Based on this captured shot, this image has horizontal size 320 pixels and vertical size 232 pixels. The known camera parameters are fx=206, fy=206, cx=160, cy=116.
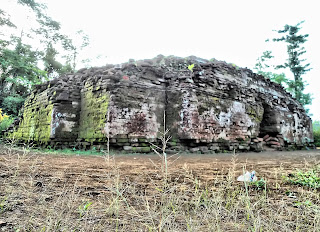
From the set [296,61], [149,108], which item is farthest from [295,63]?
[149,108]

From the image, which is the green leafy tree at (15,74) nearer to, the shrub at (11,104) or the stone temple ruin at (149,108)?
the shrub at (11,104)

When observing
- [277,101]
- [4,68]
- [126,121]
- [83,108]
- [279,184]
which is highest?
[4,68]

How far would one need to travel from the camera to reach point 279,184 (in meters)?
1.98

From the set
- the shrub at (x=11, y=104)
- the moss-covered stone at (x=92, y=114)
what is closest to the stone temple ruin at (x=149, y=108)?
the moss-covered stone at (x=92, y=114)

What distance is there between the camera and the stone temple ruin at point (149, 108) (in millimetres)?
6117

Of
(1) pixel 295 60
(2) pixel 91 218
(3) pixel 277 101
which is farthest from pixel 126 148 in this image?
(1) pixel 295 60

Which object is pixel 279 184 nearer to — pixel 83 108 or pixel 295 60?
pixel 83 108

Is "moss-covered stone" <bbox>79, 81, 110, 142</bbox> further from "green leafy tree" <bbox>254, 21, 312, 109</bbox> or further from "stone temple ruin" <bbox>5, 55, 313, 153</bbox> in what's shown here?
"green leafy tree" <bbox>254, 21, 312, 109</bbox>

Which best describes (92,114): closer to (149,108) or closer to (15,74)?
(149,108)

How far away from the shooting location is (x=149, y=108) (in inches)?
254

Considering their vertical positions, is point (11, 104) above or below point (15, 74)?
below

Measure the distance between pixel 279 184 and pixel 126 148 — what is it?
4.47m

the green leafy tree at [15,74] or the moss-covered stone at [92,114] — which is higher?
the green leafy tree at [15,74]

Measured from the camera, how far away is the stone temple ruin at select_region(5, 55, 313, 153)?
6.12 m
